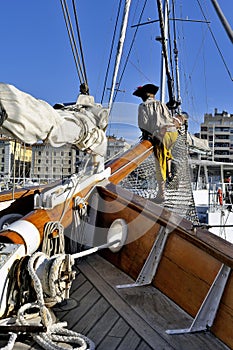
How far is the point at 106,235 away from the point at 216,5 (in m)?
1.63

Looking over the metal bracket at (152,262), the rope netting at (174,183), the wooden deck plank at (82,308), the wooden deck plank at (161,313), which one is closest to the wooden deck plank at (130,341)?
the wooden deck plank at (161,313)

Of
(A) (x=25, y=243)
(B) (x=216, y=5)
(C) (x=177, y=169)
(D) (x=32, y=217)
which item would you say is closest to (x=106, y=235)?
(D) (x=32, y=217)

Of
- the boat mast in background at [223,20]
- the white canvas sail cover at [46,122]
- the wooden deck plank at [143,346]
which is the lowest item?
the wooden deck plank at [143,346]

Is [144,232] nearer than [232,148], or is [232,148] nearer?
[144,232]

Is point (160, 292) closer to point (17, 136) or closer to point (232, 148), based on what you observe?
point (17, 136)

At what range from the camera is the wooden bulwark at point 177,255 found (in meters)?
1.72

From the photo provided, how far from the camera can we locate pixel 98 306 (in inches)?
80.1

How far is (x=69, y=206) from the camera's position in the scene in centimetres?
261

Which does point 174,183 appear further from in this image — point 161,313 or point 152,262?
point 161,313

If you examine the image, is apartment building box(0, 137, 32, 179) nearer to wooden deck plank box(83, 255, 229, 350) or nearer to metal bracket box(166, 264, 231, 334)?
wooden deck plank box(83, 255, 229, 350)

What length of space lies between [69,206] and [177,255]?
2.79ft

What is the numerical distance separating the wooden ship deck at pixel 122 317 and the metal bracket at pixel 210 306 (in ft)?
0.10

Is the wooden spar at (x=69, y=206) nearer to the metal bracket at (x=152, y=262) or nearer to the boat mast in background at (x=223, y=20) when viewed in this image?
the metal bracket at (x=152, y=262)

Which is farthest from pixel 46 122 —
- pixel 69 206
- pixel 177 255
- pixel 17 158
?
pixel 17 158
